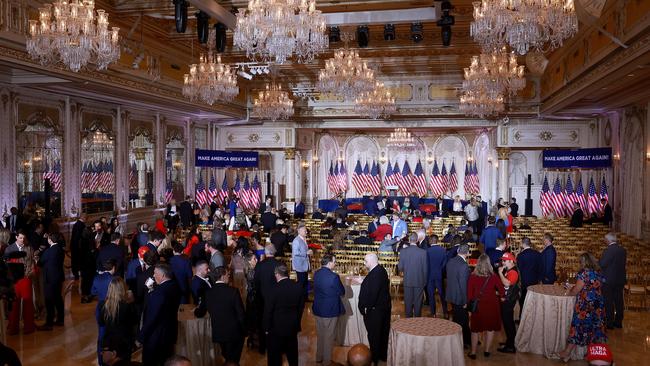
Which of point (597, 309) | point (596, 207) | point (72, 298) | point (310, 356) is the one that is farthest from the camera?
point (596, 207)

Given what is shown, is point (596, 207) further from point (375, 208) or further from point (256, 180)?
point (256, 180)

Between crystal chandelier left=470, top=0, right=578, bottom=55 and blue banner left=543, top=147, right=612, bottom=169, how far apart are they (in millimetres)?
11216

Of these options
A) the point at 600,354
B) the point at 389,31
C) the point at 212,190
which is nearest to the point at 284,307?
the point at 600,354

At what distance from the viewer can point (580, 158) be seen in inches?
749

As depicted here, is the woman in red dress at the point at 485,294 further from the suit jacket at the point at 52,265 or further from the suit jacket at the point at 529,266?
the suit jacket at the point at 52,265

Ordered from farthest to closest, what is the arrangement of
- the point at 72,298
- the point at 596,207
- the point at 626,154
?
the point at 596,207
the point at 626,154
the point at 72,298

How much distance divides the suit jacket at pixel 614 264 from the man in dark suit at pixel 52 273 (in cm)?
810

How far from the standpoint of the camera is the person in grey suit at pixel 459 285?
23.8ft

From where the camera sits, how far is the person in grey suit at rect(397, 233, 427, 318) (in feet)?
26.4

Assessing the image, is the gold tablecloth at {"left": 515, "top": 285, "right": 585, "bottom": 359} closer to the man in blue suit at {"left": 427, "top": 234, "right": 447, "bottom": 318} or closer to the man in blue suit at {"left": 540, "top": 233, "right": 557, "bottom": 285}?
the man in blue suit at {"left": 540, "top": 233, "right": 557, "bottom": 285}

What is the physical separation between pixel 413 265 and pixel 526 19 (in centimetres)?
387

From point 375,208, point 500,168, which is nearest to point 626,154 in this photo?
point 500,168

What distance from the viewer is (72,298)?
10797 mm

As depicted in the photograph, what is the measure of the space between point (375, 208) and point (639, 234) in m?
9.01
